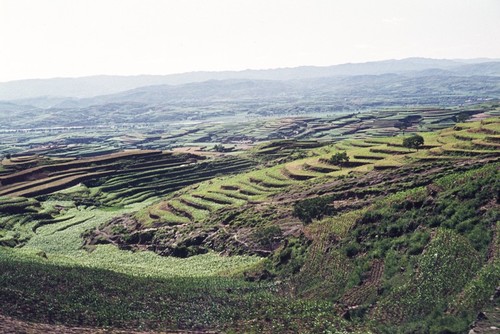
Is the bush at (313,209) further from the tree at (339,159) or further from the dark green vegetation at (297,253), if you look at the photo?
the tree at (339,159)

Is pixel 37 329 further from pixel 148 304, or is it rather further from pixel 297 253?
pixel 297 253

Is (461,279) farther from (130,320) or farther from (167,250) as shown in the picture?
(167,250)

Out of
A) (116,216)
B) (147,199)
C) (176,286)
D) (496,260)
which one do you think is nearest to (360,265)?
(496,260)

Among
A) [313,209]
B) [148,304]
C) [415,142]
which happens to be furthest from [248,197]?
[148,304]

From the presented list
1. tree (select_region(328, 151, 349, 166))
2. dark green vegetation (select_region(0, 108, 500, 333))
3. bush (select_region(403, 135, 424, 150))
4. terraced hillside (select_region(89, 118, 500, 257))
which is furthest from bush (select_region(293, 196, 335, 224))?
bush (select_region(403, 135, 424, 150))

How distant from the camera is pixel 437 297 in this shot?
28.7 m

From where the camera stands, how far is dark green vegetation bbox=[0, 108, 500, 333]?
29.7 meters

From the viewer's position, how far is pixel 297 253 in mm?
44875

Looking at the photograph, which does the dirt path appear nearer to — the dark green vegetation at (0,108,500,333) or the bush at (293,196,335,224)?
the dark green vegetation at (0,108,500,333)

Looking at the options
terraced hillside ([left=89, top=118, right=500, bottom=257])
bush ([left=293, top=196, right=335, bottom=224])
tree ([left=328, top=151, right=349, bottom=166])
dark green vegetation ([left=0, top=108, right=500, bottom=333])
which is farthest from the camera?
tree ([left=328, top=151, right=349, bottom=166])

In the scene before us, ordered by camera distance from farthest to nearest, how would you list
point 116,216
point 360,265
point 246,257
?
point 116,216, point 246,257, point 360,265

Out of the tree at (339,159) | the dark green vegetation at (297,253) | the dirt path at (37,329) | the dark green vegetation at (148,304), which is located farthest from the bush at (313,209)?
the dirt path at (37,329)

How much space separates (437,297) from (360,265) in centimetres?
848

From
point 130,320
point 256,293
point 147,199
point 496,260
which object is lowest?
point 147,199
